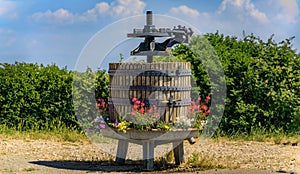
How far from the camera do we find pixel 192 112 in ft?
29.8

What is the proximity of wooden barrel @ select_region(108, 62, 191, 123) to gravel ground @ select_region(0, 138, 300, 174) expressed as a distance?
0.97 m

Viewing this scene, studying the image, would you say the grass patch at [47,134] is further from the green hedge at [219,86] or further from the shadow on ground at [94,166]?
the shadow on ground at [94,166]

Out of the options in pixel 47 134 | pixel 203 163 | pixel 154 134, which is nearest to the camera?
pixel 154 134

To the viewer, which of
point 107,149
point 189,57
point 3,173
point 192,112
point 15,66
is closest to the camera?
point 3,173

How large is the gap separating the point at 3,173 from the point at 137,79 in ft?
8.04

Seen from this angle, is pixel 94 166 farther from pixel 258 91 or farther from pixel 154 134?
pixel 258 91

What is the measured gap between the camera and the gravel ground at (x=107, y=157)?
8734mm

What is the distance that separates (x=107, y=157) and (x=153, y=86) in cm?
211

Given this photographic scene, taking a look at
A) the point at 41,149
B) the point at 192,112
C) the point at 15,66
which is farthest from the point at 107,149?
the point at 15,66

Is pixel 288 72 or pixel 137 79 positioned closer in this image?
pixel 137 79

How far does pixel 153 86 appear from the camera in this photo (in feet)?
28.2

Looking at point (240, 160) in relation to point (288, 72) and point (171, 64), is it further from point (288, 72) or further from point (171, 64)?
point (288, 72)

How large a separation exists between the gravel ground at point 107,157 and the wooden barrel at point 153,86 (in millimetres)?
965

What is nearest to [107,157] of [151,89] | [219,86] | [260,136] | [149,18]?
[151,89]
